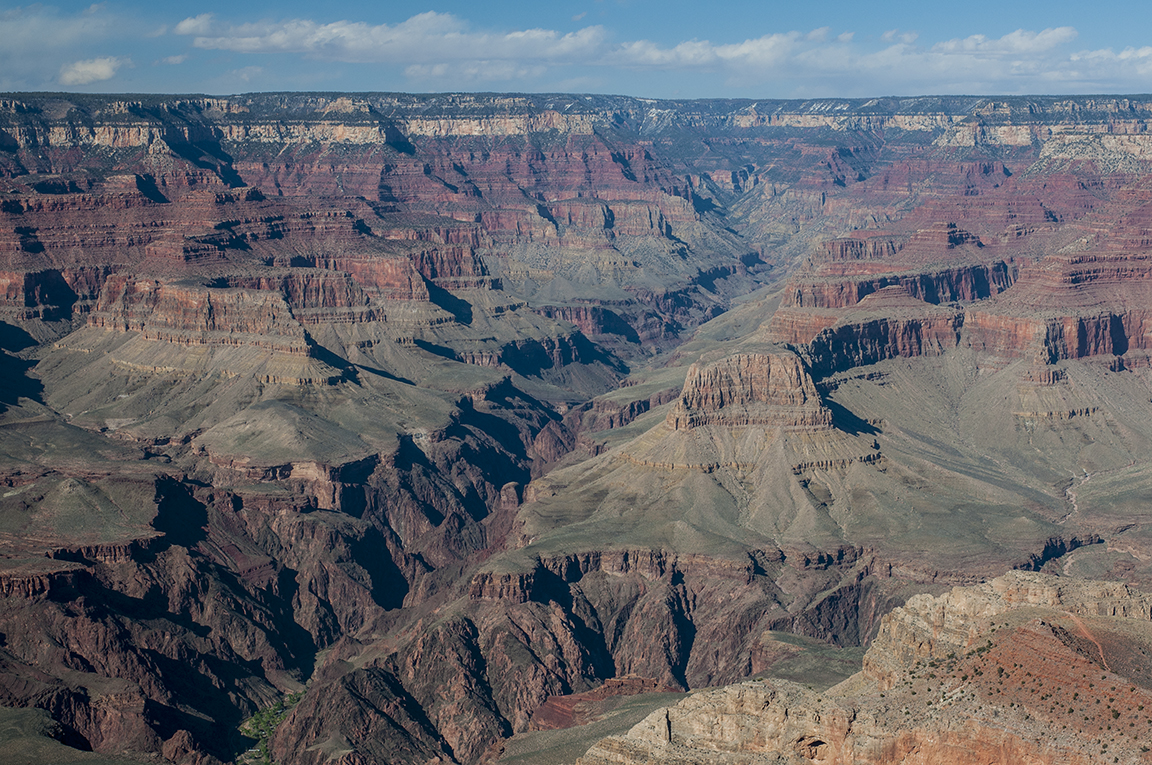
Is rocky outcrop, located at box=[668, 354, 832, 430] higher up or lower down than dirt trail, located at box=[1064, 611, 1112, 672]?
lower down

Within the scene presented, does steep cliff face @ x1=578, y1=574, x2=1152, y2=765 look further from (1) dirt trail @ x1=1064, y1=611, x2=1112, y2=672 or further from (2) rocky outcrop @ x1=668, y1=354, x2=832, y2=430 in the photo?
(2) rocky outcrop @ x1=668, y1=354, x2=832, y2=430

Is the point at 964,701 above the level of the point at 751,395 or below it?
above

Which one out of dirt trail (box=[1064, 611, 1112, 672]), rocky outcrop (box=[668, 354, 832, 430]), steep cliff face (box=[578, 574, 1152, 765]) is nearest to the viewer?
steep cliff face (box=[578, 574, 1152, 765])

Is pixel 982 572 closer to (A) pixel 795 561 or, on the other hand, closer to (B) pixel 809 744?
(A) pixel 795 561

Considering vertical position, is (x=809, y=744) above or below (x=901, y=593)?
above

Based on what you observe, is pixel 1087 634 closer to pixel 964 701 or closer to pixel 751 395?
pixel 964 701

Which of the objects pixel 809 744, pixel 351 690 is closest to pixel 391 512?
pixel 351 690

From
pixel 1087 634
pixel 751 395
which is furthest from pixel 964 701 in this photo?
pixel 751 395

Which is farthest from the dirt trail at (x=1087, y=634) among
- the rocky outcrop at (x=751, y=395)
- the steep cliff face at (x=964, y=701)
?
the rocky outcrop at (x=751, y=395)

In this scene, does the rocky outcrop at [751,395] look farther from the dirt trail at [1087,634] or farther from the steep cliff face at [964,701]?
the dirt trail at [1087,634]

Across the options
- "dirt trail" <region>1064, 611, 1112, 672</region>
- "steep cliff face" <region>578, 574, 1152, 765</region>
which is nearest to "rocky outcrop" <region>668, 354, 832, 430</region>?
"steep cliff face" <region>578, 574, 1152, 765</region>

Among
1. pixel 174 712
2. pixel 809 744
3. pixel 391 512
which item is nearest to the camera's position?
pixel 809 744
